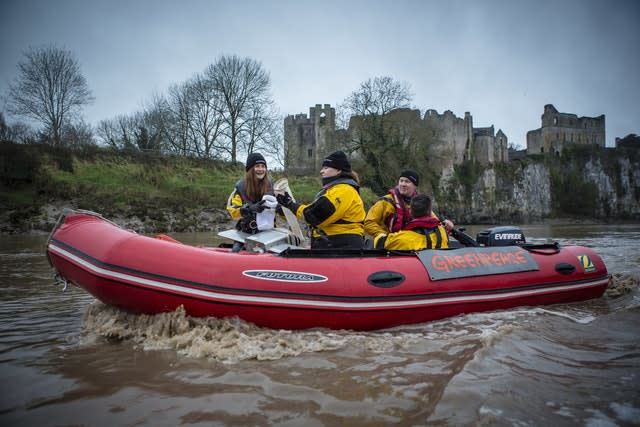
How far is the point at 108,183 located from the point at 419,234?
1736 centimetres

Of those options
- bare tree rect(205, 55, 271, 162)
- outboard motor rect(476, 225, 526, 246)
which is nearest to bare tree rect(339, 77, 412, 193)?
bare tree rect(205, 55, 271, 162)

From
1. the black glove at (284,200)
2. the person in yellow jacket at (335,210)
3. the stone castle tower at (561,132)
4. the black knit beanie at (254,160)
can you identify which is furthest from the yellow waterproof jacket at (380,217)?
the stone castle tower at (561,132)

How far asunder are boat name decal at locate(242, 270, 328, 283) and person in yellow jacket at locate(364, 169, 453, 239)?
170cm

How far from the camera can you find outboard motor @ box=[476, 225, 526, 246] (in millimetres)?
5195

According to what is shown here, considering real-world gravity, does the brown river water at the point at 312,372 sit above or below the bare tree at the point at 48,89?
below

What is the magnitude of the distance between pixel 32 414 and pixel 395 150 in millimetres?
29687

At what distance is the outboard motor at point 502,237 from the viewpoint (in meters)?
5.20

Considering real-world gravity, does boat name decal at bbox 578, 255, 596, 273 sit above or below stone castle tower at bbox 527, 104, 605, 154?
below

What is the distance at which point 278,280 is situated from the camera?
3.55 meters

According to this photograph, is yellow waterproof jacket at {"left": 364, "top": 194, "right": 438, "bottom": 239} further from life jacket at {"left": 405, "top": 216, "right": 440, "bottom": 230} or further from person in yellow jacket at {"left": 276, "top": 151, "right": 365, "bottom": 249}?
person in yellow jacket at {"left": 276, "top": 151, "right": 365, "bottom": 249}

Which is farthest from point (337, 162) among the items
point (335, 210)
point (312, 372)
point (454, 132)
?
point (454, 132)

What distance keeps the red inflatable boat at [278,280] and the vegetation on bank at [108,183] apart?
1324cm

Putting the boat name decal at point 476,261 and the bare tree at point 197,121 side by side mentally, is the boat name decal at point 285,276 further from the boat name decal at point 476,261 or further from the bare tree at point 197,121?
the bare tree at point 197,121

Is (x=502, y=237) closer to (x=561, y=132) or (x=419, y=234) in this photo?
(x=419, y=234)
